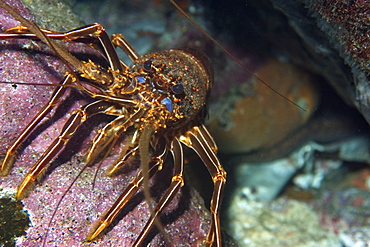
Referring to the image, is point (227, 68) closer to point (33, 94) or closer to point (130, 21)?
point (130, 21)

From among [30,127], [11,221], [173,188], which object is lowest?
[173,188]

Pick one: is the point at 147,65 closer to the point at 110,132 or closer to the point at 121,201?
the point at 110,132

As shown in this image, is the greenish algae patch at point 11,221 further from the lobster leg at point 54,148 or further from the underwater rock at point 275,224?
the underwater rock at point 275,224

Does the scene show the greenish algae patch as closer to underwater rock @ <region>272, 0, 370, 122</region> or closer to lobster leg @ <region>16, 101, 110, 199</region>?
lobster leg @ <region>16, 101, 110, 199</region>

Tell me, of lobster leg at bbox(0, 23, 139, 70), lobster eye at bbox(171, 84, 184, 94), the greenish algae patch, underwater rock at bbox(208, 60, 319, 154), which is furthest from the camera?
underwater rock at bbox(208, 60, 319, 154)

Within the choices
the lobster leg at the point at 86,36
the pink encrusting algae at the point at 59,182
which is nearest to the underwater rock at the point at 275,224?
the pink encrusting algae at the point at 59,182

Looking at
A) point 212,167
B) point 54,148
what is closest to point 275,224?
point 212,167

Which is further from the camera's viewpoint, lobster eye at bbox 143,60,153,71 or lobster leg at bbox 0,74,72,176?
lobster eye at bbox 143,60,153,71

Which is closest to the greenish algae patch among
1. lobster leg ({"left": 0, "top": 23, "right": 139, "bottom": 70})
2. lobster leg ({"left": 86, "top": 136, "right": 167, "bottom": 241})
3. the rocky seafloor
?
lobster leg ({"left": 86, "top": 136, "right": 167, "bottom": 241})
